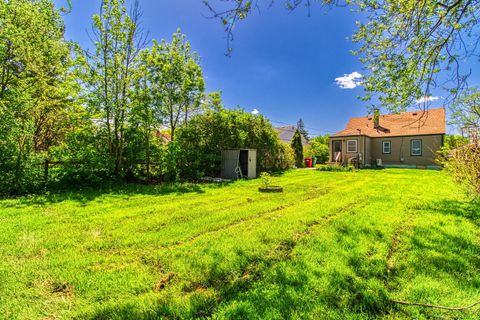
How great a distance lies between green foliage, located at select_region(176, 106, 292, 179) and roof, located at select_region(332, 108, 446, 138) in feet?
33.4

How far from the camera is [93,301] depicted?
7.29ft

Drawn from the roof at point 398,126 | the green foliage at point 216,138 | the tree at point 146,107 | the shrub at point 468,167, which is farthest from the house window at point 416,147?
the tree at point 146,107

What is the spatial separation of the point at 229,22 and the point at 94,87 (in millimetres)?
7667

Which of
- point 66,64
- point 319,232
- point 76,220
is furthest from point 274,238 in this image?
point 66,64

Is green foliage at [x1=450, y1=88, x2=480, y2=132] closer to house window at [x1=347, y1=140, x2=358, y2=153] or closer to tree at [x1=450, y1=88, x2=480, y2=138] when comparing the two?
tree at [x1=450, y1=88, x2=480, y2=138]

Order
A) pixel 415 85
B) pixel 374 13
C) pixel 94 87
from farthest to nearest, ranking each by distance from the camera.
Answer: pixel 94 87
pixel 415 85
pixel 374 13

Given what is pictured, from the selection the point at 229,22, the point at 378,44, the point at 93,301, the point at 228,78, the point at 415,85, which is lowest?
the point at 93,301

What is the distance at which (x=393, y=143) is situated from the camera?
783 inches

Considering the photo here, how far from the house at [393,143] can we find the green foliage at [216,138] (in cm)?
936

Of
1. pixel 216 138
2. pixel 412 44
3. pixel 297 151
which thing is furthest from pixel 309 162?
pixel 412 44

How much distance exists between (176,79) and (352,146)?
16.1 meters

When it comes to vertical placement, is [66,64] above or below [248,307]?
above

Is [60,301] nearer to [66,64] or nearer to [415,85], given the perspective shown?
[415,85]

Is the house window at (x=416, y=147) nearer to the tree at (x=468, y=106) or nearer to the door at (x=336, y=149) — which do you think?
the tree at (x=468, y=106)
